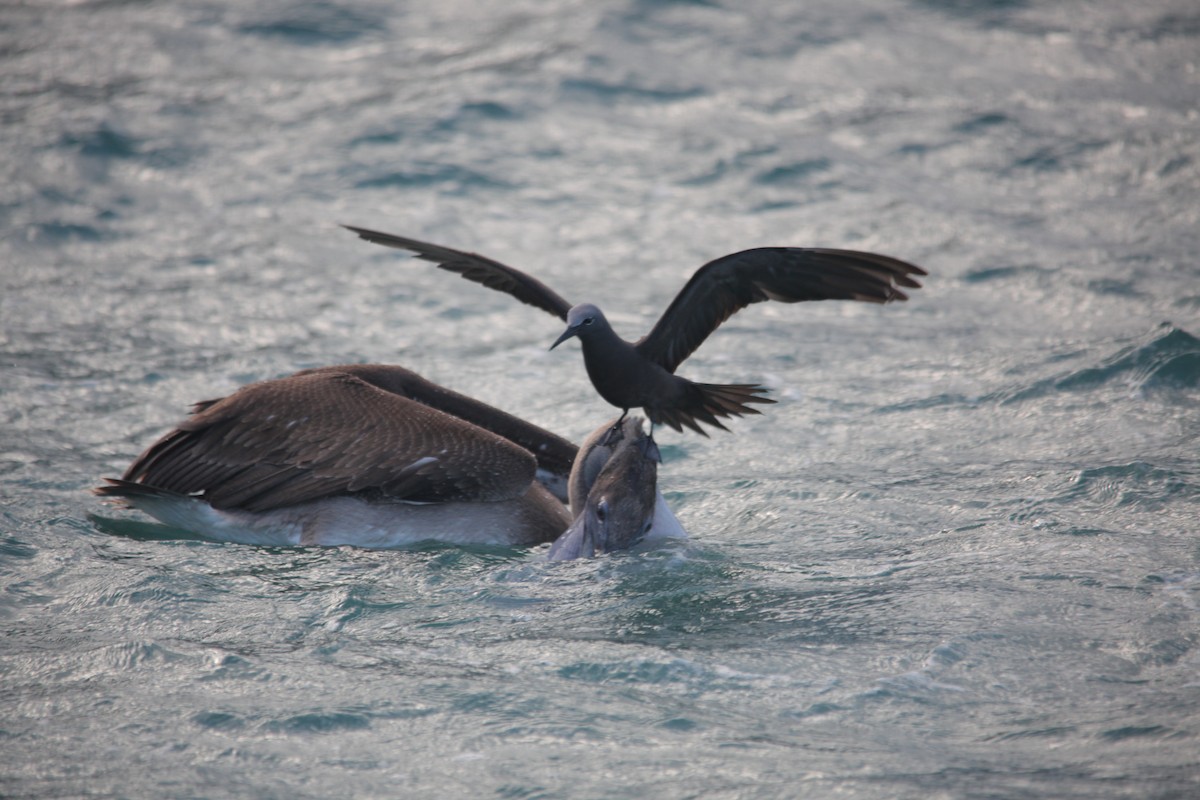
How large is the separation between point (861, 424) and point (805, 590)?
2569 mm

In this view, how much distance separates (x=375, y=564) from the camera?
21.4ft

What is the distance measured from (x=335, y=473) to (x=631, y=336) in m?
3.47

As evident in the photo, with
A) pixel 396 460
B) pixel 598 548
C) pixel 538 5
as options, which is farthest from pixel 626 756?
pixel 538 5

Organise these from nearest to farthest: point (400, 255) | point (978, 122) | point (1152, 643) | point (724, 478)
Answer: point (1152, 643) < point (724, 478) < point (400, 255) < point (978, 122)

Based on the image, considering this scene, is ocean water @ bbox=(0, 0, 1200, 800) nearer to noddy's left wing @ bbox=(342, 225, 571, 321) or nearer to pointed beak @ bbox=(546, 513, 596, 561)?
pointed beak @ bbox=(546, 513, 596, 561)

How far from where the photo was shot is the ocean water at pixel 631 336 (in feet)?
15.9

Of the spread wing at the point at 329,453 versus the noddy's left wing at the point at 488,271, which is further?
the noddy's left wing at the point at 488,271

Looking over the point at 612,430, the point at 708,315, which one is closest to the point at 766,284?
the point at 708,315

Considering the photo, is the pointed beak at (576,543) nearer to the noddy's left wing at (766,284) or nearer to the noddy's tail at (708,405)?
the noddy's tail at (708,405)

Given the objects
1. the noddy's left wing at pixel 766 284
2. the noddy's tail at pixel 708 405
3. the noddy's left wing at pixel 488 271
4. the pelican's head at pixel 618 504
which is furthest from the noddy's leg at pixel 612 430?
the noddy's left wing at pixel 488 271

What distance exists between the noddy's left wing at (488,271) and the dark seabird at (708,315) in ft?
0.67

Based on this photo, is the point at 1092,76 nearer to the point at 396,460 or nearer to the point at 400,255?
the point at 400,255

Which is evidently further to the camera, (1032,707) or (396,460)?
(396,460)

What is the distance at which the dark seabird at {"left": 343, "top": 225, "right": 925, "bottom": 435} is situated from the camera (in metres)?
6.23
